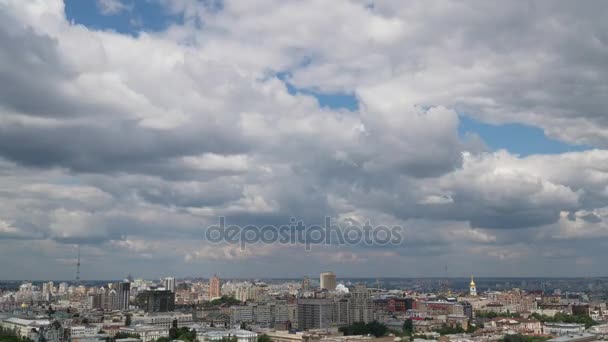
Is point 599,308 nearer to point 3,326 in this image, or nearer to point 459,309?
point 459,309

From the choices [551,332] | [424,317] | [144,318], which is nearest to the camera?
[551,332]

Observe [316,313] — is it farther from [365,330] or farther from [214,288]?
[214,288]

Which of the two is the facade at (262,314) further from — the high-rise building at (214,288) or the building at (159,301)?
the high-rise building at (214,288)

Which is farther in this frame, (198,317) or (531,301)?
(531,301)

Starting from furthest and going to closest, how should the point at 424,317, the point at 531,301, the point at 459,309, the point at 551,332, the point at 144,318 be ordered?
the point at 531,301
the point at 459,309
the point at 424,317
the point at 144,318
the point at 551,332

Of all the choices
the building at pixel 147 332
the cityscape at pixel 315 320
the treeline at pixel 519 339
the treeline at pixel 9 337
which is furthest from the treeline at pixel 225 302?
the treeline at pixel 519 339

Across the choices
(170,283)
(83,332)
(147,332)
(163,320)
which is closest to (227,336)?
(147,332)

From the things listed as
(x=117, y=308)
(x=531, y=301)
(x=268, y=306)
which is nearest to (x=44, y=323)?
(x=268, y=306)

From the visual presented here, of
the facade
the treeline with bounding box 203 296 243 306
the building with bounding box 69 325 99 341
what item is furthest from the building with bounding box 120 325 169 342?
the treeline with bounding box 203 296 243 306
